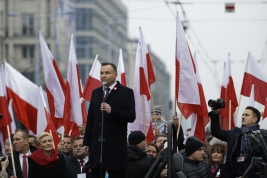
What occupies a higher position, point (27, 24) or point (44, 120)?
point (27, 24)

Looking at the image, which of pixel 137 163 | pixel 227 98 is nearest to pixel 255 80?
pixel 227 98

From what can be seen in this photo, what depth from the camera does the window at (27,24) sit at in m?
92.1

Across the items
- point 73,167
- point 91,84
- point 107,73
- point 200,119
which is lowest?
point 73,167

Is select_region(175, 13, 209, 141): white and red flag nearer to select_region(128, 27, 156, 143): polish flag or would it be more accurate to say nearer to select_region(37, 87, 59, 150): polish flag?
select_region(128, 27, 156, 143): polish flag

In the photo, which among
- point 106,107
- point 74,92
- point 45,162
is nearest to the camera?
point 106,107

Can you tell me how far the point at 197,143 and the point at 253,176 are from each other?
83cm

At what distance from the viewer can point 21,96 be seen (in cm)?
1739

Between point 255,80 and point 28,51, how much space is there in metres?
76.6

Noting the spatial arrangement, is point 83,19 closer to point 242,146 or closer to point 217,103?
point 242,146

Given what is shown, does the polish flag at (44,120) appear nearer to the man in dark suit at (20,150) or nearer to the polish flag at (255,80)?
the man in dark suit at (20,150)

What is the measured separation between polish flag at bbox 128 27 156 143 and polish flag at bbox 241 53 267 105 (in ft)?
6.14

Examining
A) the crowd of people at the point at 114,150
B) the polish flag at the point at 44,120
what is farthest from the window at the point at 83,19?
the crowd of people at the point at 114,150

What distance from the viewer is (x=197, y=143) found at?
11273mm

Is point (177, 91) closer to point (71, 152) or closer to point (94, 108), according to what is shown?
point (71, 152)
